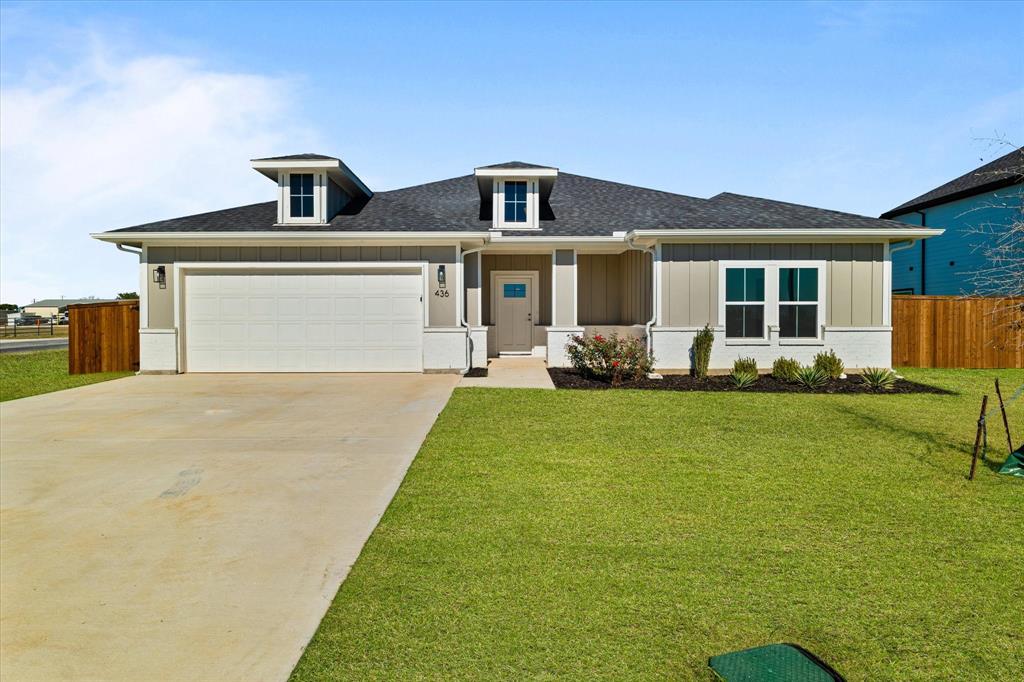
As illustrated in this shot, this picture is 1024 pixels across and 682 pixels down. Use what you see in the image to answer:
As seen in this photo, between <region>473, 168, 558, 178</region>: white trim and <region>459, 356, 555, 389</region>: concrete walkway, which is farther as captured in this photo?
<region>473, 168, 558, 178</region>: white trim

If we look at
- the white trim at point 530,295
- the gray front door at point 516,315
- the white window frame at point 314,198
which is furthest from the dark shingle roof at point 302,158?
the gray front door at point 516,315

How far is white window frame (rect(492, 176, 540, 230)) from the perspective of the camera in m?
15.8

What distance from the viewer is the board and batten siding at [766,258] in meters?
12.9

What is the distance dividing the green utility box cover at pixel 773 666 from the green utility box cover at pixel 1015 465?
14.4 feet

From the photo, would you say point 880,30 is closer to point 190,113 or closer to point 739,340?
point 739,340

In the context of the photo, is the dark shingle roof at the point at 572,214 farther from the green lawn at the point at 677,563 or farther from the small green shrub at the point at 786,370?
the green lawn at the point at 677,563

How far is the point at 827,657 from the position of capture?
261 cm

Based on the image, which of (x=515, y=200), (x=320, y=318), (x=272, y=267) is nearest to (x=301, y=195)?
(x=272, y=267)

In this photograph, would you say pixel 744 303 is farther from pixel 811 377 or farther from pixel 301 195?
pixel 301 195

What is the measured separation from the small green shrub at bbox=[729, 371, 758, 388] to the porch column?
177 inches

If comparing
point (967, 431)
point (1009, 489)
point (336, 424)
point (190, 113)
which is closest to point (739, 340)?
point (967, 431)

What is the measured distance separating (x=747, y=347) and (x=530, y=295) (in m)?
6.21

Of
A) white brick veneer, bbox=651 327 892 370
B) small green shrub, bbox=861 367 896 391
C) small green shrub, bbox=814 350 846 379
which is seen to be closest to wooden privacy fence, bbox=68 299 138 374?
white brick veneer, bbox=651 327 892 370

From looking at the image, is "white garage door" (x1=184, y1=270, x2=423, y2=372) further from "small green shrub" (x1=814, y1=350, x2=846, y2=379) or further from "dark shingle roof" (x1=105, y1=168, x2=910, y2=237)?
"small green shrub" (x1=814, y1=350, x2=846, y2=379)
